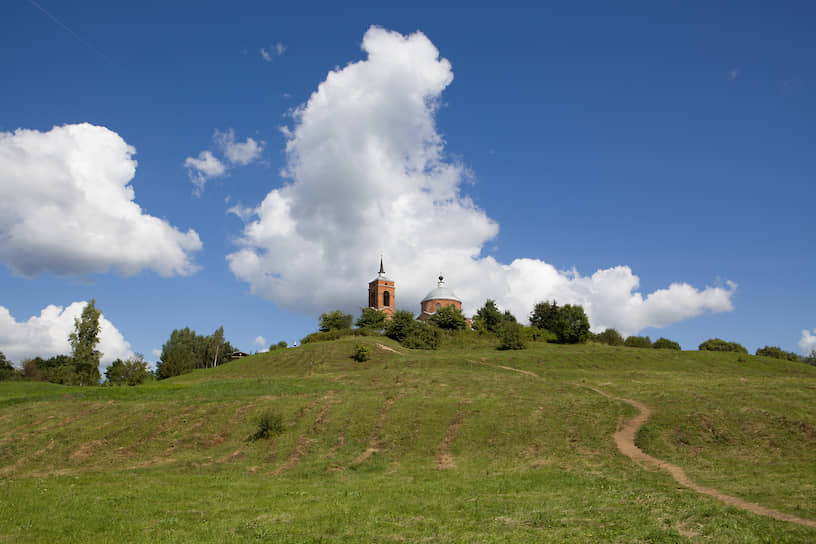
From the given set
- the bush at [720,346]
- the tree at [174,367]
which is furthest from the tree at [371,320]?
the bush at [720,346]

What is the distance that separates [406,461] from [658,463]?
13301 millimetres

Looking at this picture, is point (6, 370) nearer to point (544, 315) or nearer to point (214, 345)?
point (214, 345)

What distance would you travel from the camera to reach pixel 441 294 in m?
125

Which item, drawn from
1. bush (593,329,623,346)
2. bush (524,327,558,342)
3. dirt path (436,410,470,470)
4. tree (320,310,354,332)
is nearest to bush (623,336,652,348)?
bush (593,329,623,346)

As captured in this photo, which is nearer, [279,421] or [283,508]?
[283,508]

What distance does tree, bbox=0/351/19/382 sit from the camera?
334ft

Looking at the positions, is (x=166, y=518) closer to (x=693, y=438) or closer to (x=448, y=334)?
(x=693, y=438)

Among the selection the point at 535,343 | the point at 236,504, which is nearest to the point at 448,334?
the point at 535,343

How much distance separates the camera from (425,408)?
3478cm

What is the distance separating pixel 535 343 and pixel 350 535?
78174 mm

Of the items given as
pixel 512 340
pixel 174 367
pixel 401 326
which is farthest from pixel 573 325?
pixel 174 367

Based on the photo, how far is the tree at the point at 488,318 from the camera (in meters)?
104

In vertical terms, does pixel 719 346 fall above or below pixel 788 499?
above

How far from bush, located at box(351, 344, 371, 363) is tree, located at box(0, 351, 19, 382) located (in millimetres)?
83652
